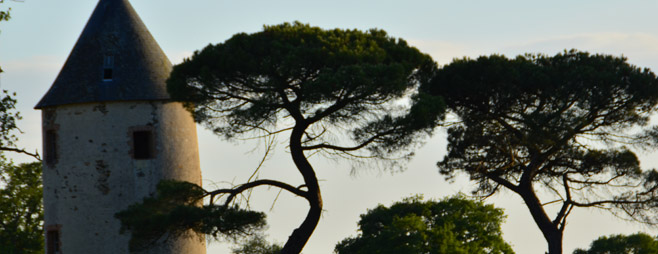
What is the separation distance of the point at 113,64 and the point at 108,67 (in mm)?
169

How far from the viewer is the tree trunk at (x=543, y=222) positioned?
2858 centimetres

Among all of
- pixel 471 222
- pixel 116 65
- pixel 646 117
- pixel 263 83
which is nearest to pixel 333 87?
pixel 263 83

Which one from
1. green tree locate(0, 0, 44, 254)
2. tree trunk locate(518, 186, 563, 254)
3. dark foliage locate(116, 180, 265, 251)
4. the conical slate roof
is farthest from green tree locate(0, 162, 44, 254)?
tree trunk locate(518, 186, 563, 254)

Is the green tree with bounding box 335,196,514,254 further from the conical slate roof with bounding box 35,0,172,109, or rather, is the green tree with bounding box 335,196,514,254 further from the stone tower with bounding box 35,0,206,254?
the conical slate roof with bounding box 35,0,172,109

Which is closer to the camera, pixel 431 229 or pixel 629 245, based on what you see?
pixel 431 229

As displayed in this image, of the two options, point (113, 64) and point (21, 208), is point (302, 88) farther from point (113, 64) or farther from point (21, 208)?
point (21, 208)

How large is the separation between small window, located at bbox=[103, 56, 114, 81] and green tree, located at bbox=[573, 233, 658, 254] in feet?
49.1

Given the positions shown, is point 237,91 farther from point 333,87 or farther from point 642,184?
point 642,184

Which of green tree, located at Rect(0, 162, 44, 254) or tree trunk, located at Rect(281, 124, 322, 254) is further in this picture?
green tree, located at Rect(0, 162, 44, 254)

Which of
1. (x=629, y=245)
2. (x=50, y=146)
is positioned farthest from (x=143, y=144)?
(x=629, y=245)

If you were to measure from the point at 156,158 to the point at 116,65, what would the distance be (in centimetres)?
294

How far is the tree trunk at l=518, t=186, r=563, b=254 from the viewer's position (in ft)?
93.8

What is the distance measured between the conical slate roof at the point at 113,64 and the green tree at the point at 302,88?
11.5 feet

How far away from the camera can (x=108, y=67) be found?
93.6 ft
